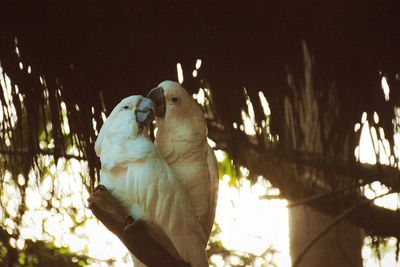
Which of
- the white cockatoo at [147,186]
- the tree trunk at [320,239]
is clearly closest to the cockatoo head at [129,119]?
the white cockatoo at [147,186]

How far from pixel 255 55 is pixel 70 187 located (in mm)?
414

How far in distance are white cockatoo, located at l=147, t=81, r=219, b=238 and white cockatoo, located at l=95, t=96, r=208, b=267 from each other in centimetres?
3

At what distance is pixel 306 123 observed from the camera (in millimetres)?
1015

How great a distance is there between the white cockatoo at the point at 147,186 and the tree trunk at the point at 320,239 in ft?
2.19

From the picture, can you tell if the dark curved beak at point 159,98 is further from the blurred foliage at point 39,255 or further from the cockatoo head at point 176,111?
the blurred foliage at point 39,255

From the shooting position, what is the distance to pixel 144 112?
803mm

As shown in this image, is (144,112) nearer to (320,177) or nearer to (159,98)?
(159,98)

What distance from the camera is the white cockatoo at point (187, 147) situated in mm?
831

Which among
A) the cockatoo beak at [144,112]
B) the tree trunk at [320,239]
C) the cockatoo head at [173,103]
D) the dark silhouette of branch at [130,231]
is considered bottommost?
the dark silhouette of branch at [130,231]

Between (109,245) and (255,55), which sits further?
(109,245)

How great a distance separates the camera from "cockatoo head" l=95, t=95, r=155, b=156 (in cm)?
79

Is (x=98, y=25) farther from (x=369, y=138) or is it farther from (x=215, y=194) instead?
(x=369, y=138)

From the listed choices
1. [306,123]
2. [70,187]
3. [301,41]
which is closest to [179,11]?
[301,41]

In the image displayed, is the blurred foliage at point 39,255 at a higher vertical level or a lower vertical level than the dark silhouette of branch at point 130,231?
higher
